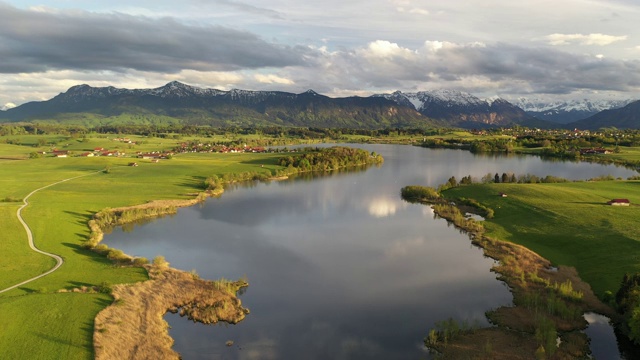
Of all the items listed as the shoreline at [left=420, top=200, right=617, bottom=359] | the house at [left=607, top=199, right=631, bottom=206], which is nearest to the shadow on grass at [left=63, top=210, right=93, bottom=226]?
the shoreline at [left=420, top=200, right=617, bottom=359]

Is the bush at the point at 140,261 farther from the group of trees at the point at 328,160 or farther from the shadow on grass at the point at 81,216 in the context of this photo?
the group of trees at the point at 328,160

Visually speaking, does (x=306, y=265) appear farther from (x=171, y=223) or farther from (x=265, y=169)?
(x=265, y=169)

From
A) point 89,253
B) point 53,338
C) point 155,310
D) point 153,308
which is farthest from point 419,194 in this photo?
point 53,338

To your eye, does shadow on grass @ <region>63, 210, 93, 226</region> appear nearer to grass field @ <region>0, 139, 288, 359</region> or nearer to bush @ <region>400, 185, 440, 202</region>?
grass field @ <region>0, 139, 288, 359</region>

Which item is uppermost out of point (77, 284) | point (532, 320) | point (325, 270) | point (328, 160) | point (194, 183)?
point (328, 160)

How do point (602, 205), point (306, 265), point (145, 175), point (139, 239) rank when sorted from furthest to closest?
point (145, 175) → point (602, 205) → point (139, 239) → point (306, 265)

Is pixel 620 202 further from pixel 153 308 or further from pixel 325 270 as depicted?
pixel 153 308

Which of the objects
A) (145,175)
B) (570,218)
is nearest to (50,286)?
(570,218)
